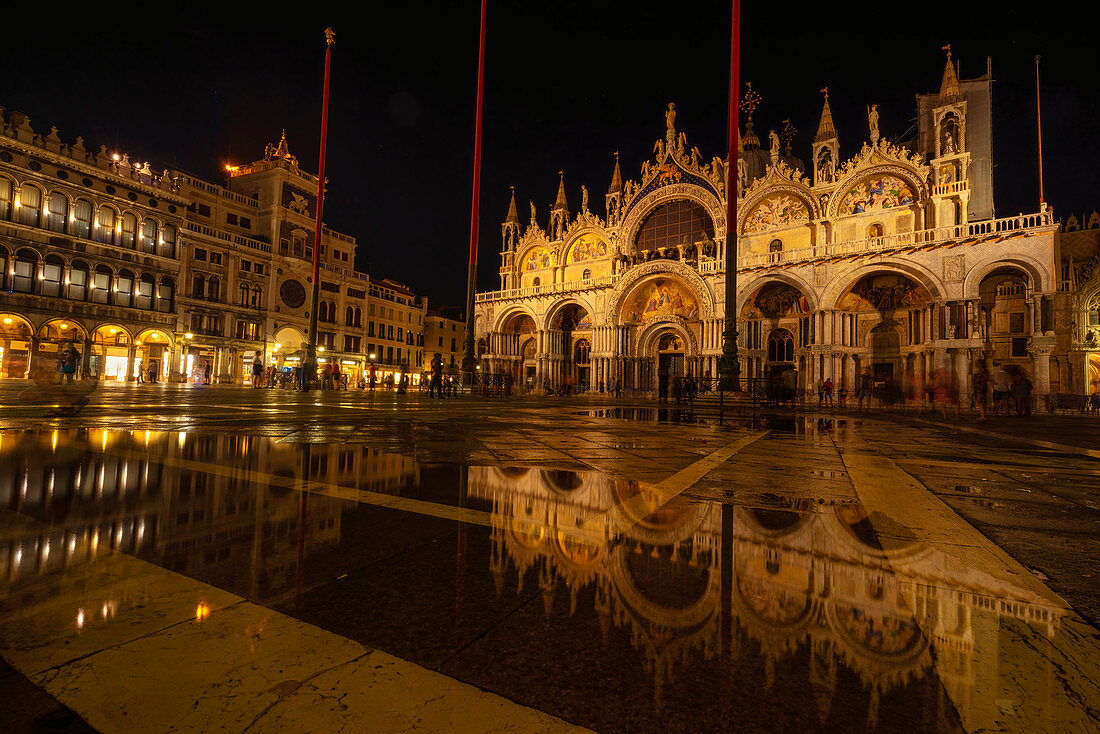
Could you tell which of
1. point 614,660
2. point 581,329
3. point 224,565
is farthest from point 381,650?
point 581,329

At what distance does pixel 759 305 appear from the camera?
28047 millimetres

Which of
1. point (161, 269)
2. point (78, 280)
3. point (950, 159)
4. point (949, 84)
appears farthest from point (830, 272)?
point (78, 280)

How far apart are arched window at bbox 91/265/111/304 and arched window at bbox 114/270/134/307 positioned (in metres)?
0.40

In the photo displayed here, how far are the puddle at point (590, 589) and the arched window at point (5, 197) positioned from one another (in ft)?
124

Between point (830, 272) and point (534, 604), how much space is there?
91.7ft

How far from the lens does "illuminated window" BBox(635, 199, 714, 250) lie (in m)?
31.0

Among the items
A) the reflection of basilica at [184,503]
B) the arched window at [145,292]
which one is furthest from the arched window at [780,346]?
the arched window at [145,292]

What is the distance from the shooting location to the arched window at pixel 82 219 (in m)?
30.5

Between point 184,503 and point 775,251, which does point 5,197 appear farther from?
point 775,251

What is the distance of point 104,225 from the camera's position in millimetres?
31969

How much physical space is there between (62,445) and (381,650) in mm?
5017

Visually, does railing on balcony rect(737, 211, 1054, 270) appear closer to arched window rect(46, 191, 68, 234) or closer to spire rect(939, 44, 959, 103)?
spire rect(939, 44, 959, 103)

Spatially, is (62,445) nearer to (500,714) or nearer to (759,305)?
(500,714)

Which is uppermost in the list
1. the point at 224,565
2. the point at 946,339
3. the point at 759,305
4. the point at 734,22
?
the point at 734,22
